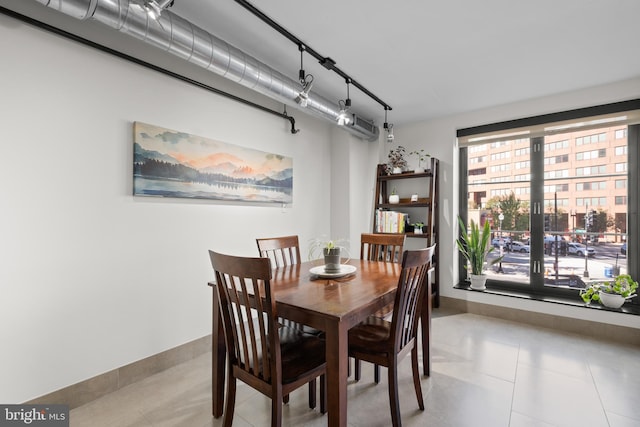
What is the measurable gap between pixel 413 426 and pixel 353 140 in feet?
10.4

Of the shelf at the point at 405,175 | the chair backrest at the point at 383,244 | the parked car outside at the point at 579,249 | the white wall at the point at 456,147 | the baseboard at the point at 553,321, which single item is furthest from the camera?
the shelf at the point at 405,175

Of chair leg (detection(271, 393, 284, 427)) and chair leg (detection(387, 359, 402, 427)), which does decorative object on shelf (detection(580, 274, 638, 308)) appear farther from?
chair leg (detection(271, 393, 284, 427))

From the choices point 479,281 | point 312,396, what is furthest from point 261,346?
point 479,281

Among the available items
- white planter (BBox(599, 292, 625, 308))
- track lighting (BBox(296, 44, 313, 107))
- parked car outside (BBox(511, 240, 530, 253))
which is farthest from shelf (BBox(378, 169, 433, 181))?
white planter (BBox(599, 292, 625, 308))

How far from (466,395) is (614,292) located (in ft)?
7.25

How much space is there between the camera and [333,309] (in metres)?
1.39

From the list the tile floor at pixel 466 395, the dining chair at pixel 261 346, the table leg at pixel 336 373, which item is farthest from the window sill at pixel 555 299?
the table leg at pixel 336 373

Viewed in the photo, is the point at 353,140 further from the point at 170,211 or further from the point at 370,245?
the point at 170,211

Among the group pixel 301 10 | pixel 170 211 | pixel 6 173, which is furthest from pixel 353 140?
pixel 6 173

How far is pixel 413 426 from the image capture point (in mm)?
1728

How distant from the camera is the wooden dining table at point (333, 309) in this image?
52.2 inches

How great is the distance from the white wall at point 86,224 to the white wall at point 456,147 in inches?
106

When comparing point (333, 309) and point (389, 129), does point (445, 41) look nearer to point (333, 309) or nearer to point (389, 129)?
point (389, 129)
